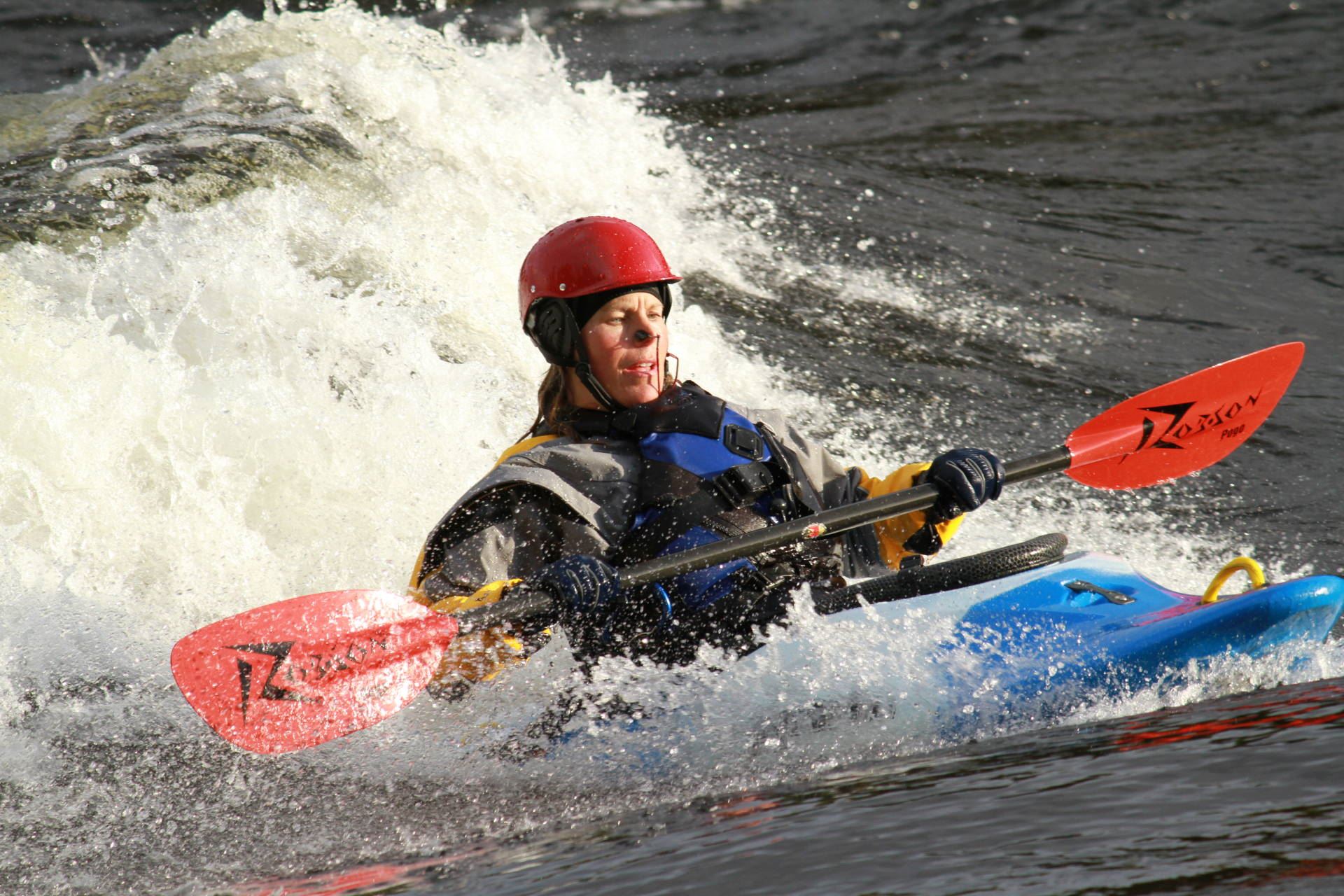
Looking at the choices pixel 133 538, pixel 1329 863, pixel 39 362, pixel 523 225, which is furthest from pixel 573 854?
pixel 523 225

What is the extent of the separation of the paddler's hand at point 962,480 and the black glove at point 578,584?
940 millimetres

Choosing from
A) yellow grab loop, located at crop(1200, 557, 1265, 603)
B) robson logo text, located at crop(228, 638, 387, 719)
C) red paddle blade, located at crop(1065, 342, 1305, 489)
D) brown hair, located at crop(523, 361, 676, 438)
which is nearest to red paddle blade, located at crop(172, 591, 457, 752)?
robson logo text, located at crop(228, 638, 387, 719)

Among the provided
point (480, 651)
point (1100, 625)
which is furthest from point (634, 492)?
point (1100, 625)

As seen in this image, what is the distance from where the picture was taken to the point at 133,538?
13.8 feet

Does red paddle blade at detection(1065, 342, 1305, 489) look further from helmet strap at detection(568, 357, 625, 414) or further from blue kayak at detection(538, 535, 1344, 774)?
helmet strap at detection(568, 357, 625, 414)

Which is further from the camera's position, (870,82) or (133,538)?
(870,82)

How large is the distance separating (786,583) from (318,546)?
204 cm

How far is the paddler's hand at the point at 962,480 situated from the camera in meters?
3.31

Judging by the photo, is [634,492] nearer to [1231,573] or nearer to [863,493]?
[863,493]

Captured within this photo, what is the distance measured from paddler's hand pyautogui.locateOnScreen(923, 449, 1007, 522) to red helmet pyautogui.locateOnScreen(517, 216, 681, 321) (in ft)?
2.77

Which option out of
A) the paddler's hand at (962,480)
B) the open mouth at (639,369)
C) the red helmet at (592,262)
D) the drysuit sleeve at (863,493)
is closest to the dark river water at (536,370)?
the paddler's hand at (962,480)

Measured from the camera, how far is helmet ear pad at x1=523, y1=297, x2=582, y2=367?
3.43 meters

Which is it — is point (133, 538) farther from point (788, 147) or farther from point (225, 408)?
point (788, 147)

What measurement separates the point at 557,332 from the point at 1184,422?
191cm
